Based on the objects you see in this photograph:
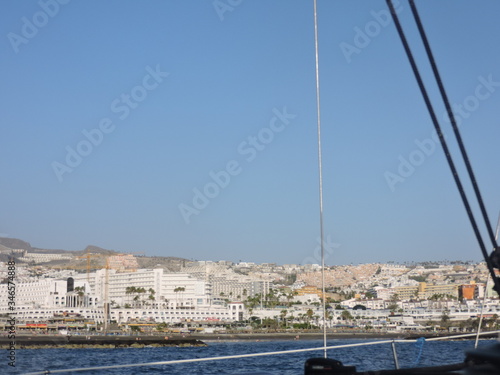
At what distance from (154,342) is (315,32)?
63471 mm

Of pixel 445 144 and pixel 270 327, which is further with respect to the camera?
pixel 270 327

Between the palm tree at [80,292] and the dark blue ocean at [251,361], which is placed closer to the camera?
the dark blue ocean at [251,361]

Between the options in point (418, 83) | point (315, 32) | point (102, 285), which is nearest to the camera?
point (418, 83)

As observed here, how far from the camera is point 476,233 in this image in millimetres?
3654

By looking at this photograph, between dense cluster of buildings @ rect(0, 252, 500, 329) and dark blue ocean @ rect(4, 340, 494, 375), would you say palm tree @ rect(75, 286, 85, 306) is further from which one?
dark blue ocean @ rect(4, 340, 494, 375)

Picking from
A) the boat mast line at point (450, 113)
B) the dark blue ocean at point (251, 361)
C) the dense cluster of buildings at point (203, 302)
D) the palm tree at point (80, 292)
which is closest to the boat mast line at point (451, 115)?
the boat mast line at point (450, 113)

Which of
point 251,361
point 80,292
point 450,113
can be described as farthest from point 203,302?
point 450,113

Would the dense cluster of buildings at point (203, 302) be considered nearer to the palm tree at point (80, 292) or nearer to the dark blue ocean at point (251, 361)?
the palm tree at point (80, 292)

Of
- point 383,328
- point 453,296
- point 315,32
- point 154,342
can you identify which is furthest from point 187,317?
point 315,32

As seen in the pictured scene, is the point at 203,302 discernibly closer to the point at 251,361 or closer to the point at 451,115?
the point at 251,361

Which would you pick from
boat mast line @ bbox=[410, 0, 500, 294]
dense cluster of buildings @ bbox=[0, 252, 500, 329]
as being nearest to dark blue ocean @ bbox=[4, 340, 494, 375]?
boat mast line @ bbox=[410, 0, 500, 294]

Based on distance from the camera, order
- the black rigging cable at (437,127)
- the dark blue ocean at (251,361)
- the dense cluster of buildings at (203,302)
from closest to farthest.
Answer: the black rigging cable at (437,127) → the dark blue ocean at (251,361) → the dense cluster of buildings at (203,302)

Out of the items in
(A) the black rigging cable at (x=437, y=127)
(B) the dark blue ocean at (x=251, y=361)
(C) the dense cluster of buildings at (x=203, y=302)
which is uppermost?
(C) the dense cluster of buildings at (x=203, y=302)

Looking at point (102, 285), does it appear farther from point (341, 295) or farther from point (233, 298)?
point (341, 295)
